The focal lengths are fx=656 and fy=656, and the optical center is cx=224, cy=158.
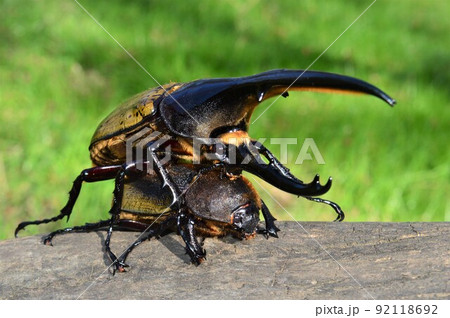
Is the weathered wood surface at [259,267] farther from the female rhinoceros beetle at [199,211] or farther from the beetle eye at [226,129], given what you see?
the beetle eye at [226,129]

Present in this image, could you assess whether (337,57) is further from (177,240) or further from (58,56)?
(177,240)

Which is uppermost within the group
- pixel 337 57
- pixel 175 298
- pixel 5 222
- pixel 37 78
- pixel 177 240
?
pixel 337 57

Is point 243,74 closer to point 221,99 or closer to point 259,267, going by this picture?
point 221,99

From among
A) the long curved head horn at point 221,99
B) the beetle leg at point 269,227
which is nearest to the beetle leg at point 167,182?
the long curved head horn at point 221,99

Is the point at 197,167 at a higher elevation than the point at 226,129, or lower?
lower

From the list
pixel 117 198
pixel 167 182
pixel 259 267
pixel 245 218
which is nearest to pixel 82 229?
pixel 117 198

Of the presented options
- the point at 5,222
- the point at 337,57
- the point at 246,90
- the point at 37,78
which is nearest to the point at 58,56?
the point at 37,78

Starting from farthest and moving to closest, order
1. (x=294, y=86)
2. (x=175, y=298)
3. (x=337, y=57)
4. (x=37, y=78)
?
(x=337, y=57)
(x=37, y=78)
(x=294, y=86)
(x=175, y=298)
